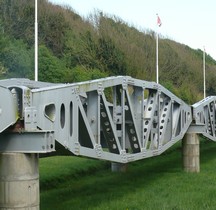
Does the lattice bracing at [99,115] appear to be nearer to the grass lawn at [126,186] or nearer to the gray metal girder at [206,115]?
the grass lawn at [126,186]

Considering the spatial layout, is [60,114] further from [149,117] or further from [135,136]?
[149,117]

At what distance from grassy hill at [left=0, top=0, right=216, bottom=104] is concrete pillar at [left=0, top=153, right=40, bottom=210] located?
38930 mm

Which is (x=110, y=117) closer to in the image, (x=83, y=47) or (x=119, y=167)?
(x=119, y=167)

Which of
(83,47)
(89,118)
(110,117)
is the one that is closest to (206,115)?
(110,117)

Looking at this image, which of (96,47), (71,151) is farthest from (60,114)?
(96,47)

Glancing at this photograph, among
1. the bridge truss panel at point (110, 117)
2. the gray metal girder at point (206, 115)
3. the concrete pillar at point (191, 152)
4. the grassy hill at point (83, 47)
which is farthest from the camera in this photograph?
the grassy hill at point (83, 47)

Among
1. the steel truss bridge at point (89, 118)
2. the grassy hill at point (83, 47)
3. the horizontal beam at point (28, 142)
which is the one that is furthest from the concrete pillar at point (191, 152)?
the grassy hill at point (83, 47)

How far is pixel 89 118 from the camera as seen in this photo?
36.2 feet

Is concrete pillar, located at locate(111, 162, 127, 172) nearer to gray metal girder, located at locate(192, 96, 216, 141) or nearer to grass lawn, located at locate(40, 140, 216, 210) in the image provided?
grass lawn, located at locate(40, 140, 216, 210)

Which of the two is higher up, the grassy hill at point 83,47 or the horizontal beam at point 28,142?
the grassy hill at point 83,47

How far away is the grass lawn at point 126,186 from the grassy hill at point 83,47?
27.0 metres

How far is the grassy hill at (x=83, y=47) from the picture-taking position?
51.5 m

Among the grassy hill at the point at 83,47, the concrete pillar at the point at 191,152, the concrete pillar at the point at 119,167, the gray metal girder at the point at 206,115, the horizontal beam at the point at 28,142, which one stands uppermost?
the grassy hill at the point at 83,47

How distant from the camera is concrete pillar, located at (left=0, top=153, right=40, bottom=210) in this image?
841 cm
